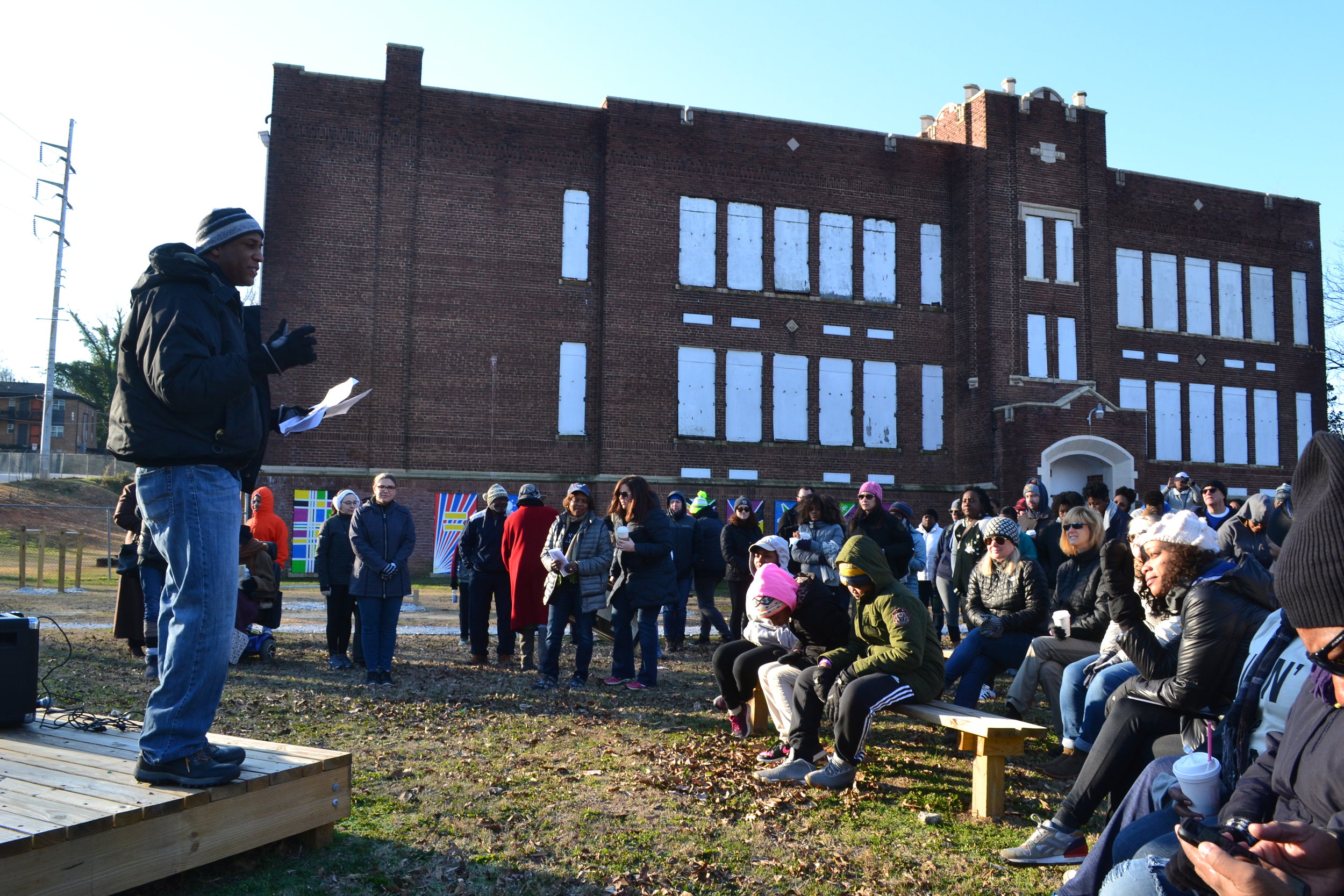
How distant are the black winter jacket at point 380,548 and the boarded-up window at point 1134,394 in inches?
969

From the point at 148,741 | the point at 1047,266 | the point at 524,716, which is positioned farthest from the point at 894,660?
the point at 1047,266

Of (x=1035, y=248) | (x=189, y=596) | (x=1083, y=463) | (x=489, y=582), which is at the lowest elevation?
(x=489, y=582)

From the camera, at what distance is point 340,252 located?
76.0ft

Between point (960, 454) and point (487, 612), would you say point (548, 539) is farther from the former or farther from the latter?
point (960, 454)

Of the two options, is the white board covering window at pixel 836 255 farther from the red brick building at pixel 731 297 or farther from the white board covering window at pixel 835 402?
the white board covering window at pixel 835 402

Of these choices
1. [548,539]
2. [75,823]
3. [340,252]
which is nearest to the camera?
[75,823]

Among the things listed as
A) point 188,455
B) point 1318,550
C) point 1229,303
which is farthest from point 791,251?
point 1318,550

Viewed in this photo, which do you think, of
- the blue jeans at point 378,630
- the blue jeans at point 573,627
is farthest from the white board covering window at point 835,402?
the blue jeans at point 378,630

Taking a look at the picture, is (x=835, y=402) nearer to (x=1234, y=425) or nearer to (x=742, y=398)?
(x=742, y=398)

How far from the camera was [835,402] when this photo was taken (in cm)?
2634

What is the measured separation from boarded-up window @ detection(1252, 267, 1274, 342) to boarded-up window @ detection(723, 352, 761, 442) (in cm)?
1649

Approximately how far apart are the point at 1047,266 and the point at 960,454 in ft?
18.7

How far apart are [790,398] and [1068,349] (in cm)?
799

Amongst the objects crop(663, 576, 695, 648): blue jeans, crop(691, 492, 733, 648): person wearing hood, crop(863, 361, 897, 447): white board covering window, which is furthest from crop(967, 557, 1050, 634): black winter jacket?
crop(863, 361, 897, 447): white board covering window
